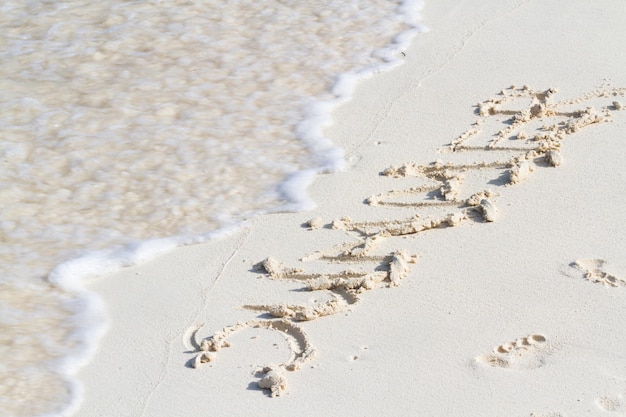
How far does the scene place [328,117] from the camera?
12.3 feet

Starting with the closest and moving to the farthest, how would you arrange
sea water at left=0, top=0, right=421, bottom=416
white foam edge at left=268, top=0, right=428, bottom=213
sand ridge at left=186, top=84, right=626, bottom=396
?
sand ridge at left=186, top=84, right=626, bottom=396 < sea water at left=0, top=0, right=421, bottom=416 < white foam edge at left=268, top=0, right=428, bottom=213

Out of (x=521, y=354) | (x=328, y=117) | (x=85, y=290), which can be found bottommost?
(x=85, y=290)

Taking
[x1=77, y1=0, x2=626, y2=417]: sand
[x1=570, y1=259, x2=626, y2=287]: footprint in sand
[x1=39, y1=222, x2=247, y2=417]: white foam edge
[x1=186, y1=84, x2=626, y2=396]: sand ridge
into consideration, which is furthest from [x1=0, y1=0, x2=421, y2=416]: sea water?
[x1=570, y1=259, x2=626, y2=287]: footprint in sand

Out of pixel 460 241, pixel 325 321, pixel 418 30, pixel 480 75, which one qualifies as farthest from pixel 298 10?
pixel 325 321

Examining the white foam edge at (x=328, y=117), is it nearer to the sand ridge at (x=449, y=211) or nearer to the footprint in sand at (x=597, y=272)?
the sand ridge at (x=449, y=211)

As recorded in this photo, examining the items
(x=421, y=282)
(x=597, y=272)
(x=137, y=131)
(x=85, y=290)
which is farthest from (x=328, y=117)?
(x=597, y=272)

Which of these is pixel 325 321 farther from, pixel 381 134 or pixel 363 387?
pixel 381 134

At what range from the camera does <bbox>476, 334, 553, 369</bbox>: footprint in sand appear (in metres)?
2.27

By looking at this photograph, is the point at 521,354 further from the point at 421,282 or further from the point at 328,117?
the point at 328,117

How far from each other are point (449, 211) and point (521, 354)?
0.80 meters

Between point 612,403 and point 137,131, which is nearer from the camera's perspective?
point 612,403

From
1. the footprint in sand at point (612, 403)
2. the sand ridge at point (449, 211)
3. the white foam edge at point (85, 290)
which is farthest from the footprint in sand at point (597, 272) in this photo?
the white foam edge at point (85, 290)

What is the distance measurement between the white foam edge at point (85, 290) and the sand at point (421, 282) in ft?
0.15

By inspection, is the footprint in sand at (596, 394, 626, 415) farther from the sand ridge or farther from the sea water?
the sea water
